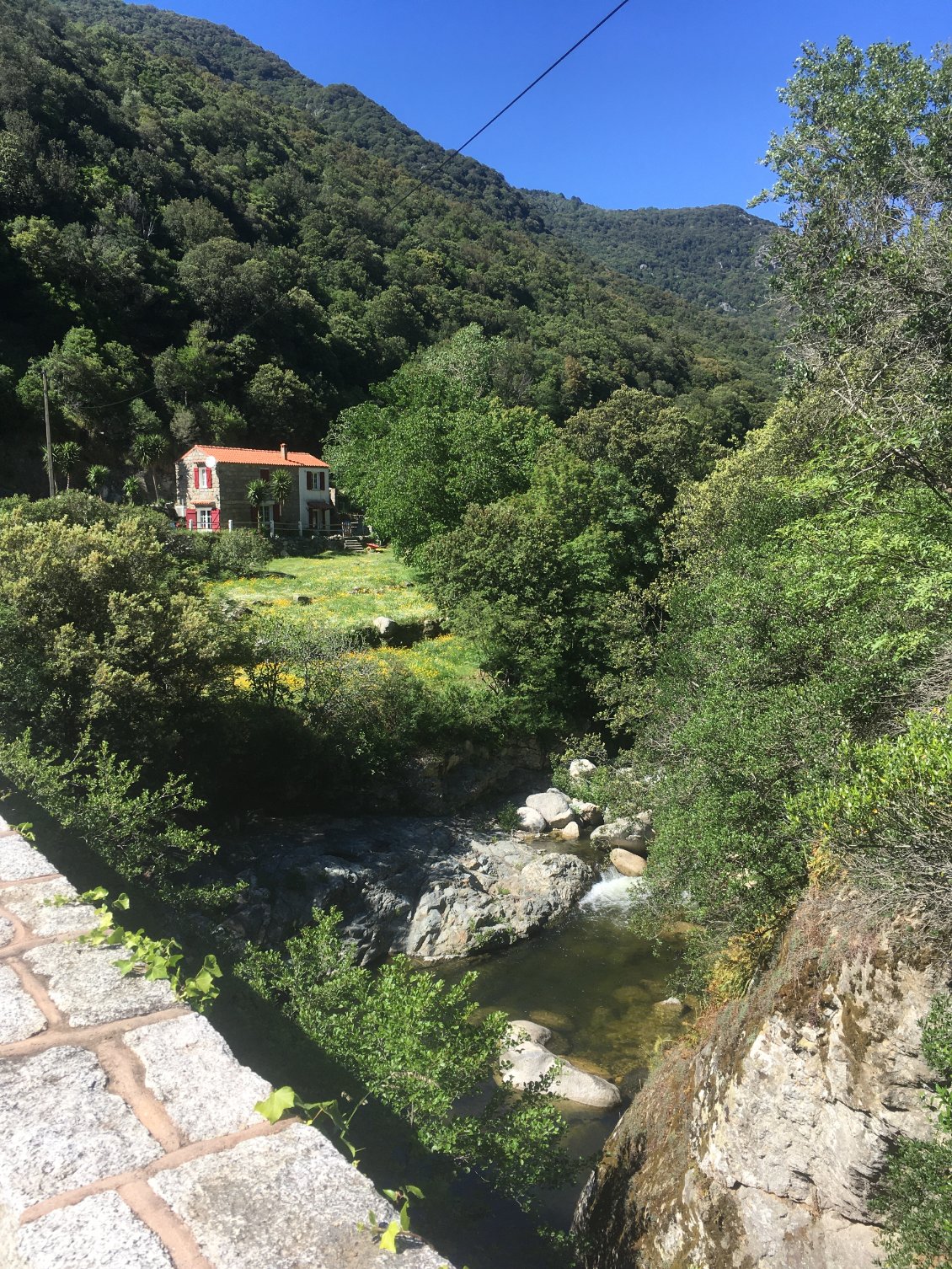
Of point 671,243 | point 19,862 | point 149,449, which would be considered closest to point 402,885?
point 19,862

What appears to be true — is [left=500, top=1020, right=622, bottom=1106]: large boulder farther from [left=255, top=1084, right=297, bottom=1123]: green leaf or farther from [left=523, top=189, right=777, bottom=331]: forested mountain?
[left=523, top=189, right=777, bottom=331]: forested mountain

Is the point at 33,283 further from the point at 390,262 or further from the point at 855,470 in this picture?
the point at 855,470

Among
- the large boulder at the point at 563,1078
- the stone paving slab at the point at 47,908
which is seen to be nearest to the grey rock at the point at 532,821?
the large boulder at the point at 563,1078

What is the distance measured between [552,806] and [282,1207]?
18.6 meters

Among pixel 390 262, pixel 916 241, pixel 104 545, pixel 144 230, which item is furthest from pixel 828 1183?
pixel 390 262

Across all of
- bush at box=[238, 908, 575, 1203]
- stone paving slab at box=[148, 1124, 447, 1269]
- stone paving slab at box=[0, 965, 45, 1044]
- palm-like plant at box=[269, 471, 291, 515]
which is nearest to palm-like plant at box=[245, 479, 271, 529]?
palm-like plant at box=[269, 471, 291, 515]

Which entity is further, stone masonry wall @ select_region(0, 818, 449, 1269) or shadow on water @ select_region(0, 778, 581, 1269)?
shadow on water @ select_region(0, 778, 581, 1269)

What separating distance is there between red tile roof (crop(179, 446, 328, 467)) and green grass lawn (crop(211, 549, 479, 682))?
11202mm

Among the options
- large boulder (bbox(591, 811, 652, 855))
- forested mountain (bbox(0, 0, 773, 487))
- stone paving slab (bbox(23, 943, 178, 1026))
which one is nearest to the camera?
stone paving slab (bbox(23, 943, 178, 1026))

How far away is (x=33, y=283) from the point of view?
4753cm

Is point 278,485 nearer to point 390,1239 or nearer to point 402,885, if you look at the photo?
point 402,885

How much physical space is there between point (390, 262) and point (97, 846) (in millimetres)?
73721

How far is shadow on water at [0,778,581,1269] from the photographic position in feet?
18.6

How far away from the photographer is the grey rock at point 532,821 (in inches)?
763
